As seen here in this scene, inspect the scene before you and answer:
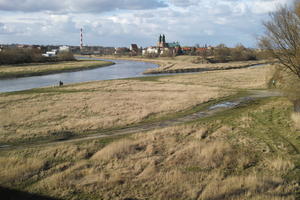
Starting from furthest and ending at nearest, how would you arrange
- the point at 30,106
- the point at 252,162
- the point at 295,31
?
the point at 30,106
the point at 295,31
the point at 252,162

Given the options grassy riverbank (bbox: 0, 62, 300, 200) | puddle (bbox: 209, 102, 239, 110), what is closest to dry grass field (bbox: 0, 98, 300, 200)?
grassy riverbank (bbox: 0, 62, 300, 200)

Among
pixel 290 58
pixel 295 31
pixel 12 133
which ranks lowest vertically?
pixel 12 133

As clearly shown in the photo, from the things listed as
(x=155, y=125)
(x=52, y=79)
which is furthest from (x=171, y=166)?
(x=52, y=79)

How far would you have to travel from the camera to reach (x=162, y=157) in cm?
1238

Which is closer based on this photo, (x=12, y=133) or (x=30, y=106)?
(x=12, y=133)

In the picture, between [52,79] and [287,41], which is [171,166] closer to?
[287,41]

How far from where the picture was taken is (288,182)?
9.38 meters

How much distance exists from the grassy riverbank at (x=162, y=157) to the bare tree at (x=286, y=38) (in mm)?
3636

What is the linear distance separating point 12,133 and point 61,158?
6.66 m

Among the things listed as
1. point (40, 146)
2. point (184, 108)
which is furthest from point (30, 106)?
point (184, 108)

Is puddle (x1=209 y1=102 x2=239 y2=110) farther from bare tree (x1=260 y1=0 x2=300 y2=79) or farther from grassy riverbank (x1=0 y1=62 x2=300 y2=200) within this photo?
bare tree (x1=260 y1=0 x2=300 y2=79)

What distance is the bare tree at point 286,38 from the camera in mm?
17016

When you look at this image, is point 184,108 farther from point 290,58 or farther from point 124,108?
point 290,58

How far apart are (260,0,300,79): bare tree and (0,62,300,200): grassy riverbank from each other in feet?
11.9
